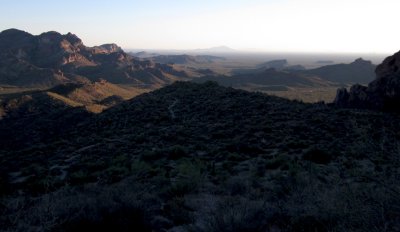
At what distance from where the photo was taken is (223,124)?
1085 inches

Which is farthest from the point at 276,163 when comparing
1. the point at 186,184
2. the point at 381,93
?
the point at 381,93

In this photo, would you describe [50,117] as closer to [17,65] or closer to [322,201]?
[322,201]

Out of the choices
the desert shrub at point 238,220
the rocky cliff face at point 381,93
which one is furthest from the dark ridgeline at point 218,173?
the rocky cliff face at point 381,93

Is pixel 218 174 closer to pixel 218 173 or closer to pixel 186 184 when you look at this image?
pixel 218 173

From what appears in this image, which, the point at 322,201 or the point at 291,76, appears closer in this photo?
the point at 322,201

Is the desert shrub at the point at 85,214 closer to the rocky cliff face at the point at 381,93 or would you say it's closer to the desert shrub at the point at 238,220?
the desert shrub at the point at 238,220

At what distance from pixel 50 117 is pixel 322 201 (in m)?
70.7

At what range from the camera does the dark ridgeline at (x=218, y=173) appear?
24.0ft

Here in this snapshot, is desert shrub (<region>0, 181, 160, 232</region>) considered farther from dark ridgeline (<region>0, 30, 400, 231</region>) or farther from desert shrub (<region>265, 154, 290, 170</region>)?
desert shrub (<region>265, 154, 290, 170</region>)

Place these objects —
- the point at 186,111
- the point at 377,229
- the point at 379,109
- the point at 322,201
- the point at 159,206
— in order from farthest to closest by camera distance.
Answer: the point at 186,111
the point at 379,109
the point at 159,206
the point at 322,201
the point at 377,229

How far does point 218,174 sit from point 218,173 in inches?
6.5

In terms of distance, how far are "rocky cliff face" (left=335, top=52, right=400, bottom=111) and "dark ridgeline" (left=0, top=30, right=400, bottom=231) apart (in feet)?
0.91

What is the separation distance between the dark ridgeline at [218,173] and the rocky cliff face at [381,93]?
0.91 ft

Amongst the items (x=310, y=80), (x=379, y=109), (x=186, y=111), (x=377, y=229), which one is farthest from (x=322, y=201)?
(x=310, y=80)
